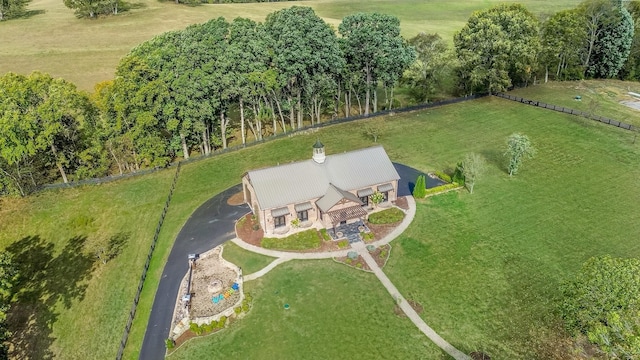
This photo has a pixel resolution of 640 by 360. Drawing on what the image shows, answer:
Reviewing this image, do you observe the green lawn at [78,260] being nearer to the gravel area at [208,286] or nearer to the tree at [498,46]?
the gravel area at [208,286]

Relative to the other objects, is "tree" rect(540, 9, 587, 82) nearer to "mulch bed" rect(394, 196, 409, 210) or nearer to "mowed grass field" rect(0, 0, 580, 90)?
"mowed grass field" rect(0, 0, 580, 90)

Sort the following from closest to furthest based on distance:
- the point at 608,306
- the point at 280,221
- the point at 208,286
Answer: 1. the point at 608,306
2. the point at 208,286
3. the point at 280,221

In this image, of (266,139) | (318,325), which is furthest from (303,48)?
(318,325)

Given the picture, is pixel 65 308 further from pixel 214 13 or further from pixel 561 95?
pixel 214 13

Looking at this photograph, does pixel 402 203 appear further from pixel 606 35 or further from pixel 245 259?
pixel 606 35

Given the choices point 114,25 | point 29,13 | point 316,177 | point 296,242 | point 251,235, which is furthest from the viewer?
point 29,13

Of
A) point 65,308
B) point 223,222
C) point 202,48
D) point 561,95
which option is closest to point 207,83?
point 202,48

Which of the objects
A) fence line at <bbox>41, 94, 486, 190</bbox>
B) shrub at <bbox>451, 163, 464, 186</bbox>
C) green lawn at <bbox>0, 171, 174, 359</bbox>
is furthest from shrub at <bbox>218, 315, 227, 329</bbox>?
shrub at <bbox>451, 163, 464, 186</bbox>
